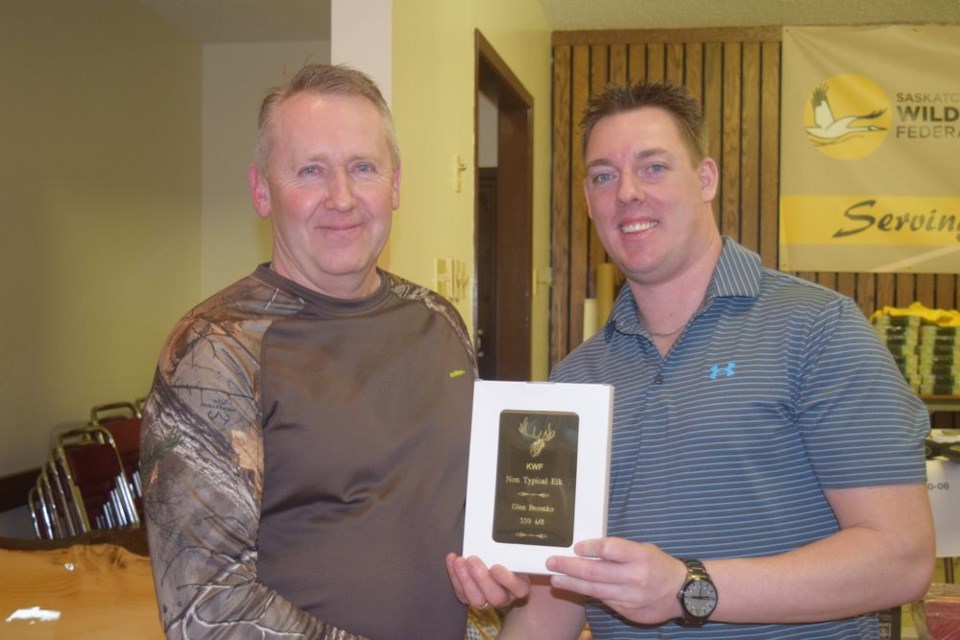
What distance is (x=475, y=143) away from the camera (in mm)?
3986

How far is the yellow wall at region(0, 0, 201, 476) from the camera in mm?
4723

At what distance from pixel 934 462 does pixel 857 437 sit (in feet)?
7.69

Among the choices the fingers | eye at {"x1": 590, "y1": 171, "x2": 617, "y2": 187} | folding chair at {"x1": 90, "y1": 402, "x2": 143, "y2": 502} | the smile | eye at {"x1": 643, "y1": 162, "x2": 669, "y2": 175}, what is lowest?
folding chair at {"x1": 90, "y1": 402, "x2": 143, "y2": 502}

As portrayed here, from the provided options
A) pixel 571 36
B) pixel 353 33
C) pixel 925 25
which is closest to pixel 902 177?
pixel 925 25

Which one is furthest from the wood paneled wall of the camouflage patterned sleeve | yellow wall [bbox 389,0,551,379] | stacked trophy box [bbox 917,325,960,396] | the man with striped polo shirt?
the camouflage patterned sleeve

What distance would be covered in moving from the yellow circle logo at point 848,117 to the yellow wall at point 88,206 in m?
4.61

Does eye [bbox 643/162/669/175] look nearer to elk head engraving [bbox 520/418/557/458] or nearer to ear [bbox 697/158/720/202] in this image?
ear [bbox 697/158/720/202]

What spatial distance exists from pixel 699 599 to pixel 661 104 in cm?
87

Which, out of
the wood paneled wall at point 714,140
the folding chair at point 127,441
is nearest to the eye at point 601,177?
the folding chair at point 127,441

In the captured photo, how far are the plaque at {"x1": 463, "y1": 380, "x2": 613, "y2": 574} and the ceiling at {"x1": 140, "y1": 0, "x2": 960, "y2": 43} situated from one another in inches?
194

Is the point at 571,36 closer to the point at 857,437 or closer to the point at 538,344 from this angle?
the point at 538,344

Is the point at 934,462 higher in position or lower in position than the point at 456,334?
lower

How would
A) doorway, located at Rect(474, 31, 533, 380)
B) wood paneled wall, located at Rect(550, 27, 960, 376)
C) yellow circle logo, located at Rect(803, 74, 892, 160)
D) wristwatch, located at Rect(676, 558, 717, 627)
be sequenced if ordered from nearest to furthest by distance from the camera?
wristwatch, located at Rect(676, 558, 717, 627), doorway, located at Rect(474, 31, 533, 380), yellow circle logo, located at Rect(803, 74, 892, 160), wood paneled wall, located at Rect(550, 27, 960, 376)

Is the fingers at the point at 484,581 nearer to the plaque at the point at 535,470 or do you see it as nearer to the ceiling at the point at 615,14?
the plaque at the point at 535,470
